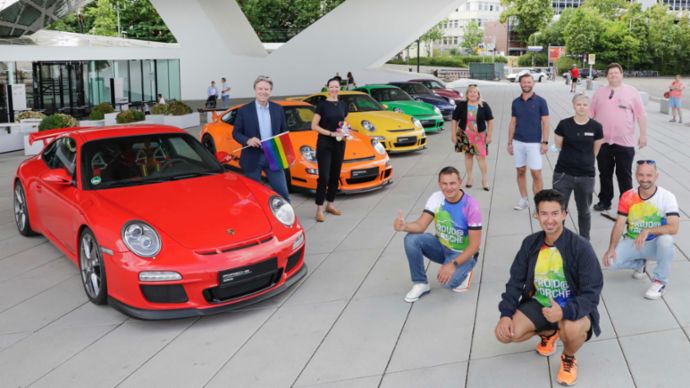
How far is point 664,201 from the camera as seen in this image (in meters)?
5.07

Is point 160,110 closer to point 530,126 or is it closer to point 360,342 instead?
point 530,126

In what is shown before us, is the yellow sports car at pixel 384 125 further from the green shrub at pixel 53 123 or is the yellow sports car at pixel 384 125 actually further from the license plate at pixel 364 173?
the green shrub at pixel 53 123

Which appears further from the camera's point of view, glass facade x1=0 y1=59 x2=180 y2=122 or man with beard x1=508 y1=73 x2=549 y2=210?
glass facade x1=0 y1=59 x2=180 y2=122

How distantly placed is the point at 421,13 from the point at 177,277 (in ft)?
91.8

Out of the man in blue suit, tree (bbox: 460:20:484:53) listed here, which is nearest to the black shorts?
the man in blue suit

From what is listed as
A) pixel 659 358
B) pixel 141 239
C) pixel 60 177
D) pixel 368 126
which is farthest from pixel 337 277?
pixel 368 126

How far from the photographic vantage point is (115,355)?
14.5ft

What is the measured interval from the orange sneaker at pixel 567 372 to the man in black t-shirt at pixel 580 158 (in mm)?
2751

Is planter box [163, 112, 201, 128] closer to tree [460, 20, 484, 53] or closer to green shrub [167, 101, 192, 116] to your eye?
green shrub [167, 101, 192, 116]

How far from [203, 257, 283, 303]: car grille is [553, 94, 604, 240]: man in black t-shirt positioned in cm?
316

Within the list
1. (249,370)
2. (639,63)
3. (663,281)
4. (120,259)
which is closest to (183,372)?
(249,370)

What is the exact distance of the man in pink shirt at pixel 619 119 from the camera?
7.26 meters

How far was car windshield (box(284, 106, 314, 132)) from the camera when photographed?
10.2 meters

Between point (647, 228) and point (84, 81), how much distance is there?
25.0 meters
